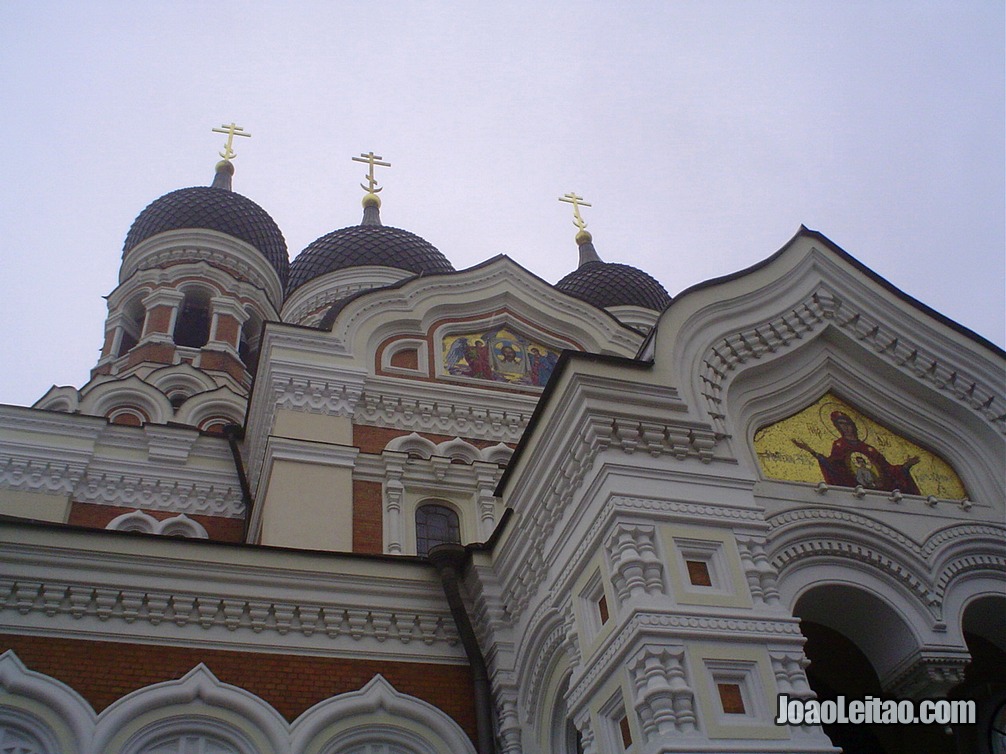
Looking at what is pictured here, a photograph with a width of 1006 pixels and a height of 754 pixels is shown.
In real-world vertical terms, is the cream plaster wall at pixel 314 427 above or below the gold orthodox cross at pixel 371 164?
below

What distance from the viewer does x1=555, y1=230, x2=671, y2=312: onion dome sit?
17.9 meters

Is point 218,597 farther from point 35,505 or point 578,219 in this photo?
point 578,219

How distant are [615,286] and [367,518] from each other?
387 inches

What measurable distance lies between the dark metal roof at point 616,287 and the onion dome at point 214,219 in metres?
6.39

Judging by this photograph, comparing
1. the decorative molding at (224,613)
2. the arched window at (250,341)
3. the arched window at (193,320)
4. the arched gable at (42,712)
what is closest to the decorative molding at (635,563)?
the decorative molding at (224,613)

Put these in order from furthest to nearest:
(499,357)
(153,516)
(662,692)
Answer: (499,357)
(153,516)
(662,692)

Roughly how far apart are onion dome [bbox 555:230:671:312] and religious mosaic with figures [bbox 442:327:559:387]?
5853 millimetres

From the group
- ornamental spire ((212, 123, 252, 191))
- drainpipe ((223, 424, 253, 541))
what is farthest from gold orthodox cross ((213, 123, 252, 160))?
drainpipe ((223, 424, 253, 541))

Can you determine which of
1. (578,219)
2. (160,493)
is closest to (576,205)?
(578,219)

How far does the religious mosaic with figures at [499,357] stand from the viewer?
11.1 m

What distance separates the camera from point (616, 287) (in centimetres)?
1817

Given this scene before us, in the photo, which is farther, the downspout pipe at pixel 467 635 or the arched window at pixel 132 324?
the arched window at pixel 132 324

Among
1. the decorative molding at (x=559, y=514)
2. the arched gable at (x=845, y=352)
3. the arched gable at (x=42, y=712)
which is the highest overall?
the arched gable at (x=845, y=352)

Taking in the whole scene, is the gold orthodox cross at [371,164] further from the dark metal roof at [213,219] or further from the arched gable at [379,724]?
the arched gable at [379,724]
